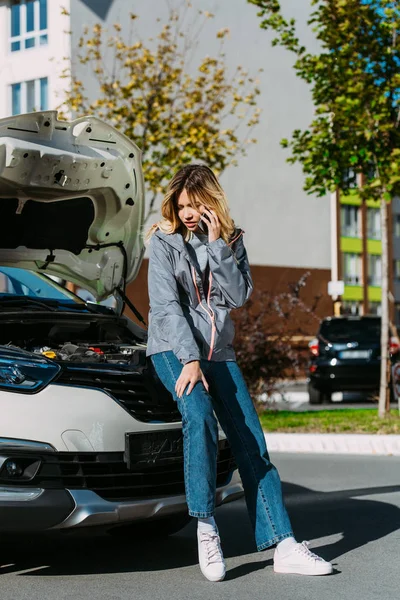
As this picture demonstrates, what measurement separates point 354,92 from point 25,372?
9.07 metres

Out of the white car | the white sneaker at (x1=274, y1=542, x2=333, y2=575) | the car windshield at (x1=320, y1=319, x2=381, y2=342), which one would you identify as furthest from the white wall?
the white sneaker at (x1=274, y1=542, x2=333, y2=575)

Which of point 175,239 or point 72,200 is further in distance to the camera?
point 72,200

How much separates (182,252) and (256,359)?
9.63 meters

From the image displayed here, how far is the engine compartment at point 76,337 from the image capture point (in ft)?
19.2

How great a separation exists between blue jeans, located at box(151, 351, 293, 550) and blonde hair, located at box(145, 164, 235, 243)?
63 cm

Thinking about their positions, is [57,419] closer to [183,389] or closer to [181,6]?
[183,389]

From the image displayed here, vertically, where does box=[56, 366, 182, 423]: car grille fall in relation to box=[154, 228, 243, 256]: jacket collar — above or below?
below

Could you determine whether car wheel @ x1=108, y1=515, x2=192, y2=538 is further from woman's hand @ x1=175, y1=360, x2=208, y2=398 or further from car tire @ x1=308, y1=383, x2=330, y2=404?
car tire @ x1=308, y1=383, x2=330, y2=404

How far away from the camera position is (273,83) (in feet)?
141

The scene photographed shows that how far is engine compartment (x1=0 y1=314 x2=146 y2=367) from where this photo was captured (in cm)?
584

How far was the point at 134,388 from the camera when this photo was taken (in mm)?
5145

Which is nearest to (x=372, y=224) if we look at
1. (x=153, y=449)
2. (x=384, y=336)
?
(x=384, y=336)

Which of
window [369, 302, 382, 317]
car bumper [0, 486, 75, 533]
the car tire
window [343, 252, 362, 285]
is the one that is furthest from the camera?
window [369, 302, 382, 317]

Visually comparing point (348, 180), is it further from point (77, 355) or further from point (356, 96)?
point (77, 355)
